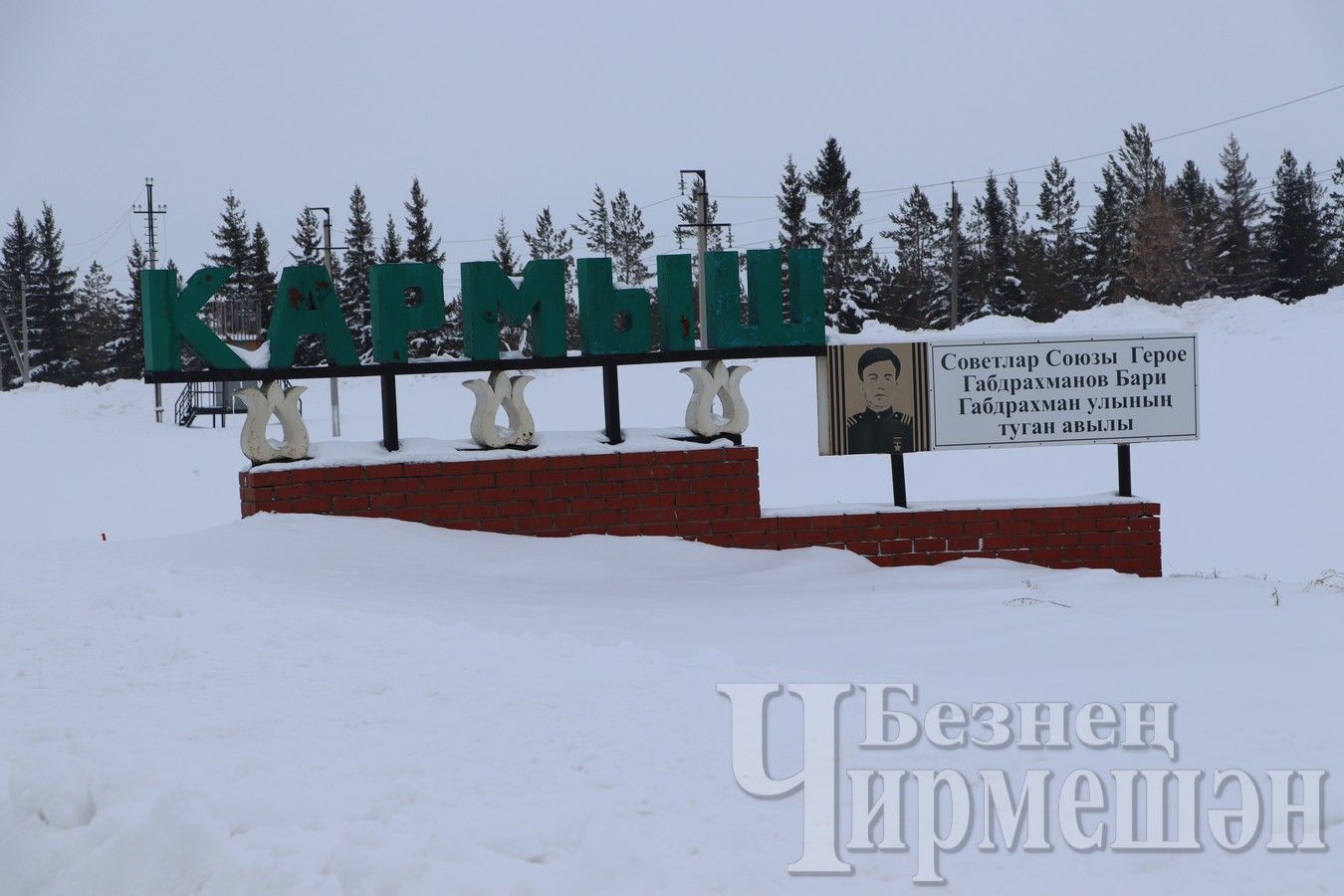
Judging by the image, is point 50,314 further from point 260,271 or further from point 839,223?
point 839,223

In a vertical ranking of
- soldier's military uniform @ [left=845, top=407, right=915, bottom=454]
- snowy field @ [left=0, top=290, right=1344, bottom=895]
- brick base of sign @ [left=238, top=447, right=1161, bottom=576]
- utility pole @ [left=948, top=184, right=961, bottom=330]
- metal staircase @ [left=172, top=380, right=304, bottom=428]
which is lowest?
snowy field @ [left=0, top=290, right=1344, bottom=895]

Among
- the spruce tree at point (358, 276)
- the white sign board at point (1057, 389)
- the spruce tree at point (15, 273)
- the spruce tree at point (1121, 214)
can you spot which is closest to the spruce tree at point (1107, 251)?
the spruce tree at point (1121, 214)

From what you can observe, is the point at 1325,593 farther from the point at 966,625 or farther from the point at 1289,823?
the point at 1289,823

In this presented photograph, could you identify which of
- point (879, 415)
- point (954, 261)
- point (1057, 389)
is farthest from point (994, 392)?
point (954, 261)

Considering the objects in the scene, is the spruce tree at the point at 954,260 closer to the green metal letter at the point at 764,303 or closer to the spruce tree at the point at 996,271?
the spruce tree at the point at 996,271

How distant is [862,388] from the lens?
1134 centimetres

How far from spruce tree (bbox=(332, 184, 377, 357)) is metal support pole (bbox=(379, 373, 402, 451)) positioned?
38.0 metres

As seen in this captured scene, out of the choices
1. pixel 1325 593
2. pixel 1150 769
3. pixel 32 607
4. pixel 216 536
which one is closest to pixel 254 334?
pixel 216 536

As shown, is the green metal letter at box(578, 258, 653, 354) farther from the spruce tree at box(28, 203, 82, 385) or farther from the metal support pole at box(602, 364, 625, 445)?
the spruce tree at box(28, 203, 82, 385)

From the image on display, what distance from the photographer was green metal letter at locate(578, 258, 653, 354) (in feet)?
36.5

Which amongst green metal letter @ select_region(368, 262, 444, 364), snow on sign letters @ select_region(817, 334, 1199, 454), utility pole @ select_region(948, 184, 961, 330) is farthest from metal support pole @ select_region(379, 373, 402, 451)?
utility pole @ select_region(948, 184, 961, 330)

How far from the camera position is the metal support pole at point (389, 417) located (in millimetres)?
10898

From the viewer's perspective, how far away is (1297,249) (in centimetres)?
6038

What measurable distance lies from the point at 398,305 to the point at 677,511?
303 cm
